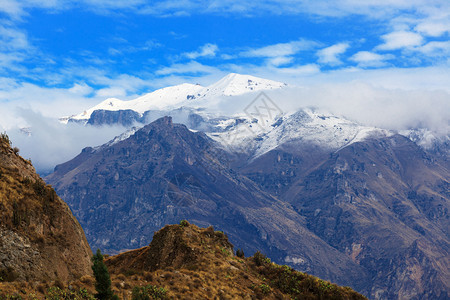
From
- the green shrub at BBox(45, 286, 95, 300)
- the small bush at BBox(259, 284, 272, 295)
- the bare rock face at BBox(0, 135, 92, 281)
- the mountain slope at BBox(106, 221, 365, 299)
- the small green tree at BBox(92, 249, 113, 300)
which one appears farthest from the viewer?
the small bush at BBox(259, 284, 272, 295)

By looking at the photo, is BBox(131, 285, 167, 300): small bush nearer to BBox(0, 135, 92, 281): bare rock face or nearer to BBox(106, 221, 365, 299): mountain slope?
BBox(106, 221, 365, 299): mountain slope

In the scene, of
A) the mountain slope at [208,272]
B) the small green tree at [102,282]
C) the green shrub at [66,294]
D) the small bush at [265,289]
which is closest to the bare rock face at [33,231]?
the green shrub at [66,294]

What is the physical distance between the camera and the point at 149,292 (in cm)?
5741

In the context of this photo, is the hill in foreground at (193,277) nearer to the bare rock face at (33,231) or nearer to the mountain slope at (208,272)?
the mountain slope at (208,272)

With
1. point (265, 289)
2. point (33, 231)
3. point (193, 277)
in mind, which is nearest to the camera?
point (33, 231)

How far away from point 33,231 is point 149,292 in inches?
606

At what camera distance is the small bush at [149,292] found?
5409cm

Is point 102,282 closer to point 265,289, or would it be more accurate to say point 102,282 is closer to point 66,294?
point 66,294

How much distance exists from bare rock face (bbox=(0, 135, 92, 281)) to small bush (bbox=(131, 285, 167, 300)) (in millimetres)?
7914

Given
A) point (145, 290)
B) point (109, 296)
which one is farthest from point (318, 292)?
point (109, 296)

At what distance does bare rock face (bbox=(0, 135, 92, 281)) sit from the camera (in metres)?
50.5

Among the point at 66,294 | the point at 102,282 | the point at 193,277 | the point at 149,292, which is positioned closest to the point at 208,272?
the point at 193,277

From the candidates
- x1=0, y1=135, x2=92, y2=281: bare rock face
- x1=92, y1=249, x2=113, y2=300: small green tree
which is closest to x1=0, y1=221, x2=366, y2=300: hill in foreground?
x1=92, y1=249, x2=113, y2=300: small green tree

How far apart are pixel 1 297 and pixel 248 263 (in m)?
46.5
